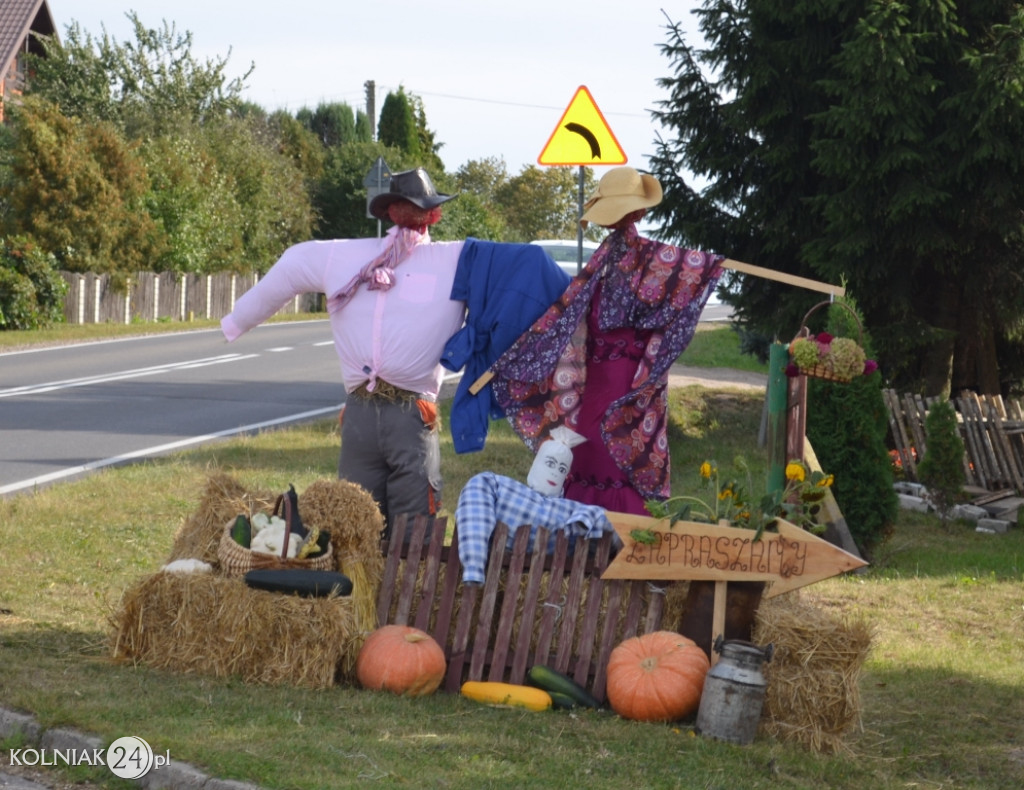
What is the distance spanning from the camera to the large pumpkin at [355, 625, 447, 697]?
18.1ft

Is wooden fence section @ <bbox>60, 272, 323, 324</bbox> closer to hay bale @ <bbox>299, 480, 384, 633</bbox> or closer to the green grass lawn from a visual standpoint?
the green grass lawn

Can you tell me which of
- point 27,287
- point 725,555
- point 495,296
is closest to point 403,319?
point 495,296

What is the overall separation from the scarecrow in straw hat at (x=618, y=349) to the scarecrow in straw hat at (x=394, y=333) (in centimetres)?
38

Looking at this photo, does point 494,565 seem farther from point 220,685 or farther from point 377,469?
point 220,685

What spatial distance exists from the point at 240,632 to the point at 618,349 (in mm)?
2111

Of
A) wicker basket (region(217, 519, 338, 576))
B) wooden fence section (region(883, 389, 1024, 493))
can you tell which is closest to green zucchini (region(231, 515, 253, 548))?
wicker basket (region(217, 519, 338, 576))

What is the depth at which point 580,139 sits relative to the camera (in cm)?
938

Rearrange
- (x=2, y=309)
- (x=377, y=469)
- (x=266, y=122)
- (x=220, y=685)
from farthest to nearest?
(x=266, y=122) → (x=2, y=309) → (x=377, y=469) → (x=220, y=685)

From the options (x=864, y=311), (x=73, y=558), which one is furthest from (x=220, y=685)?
(x=864, y=311)

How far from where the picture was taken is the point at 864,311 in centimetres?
1407

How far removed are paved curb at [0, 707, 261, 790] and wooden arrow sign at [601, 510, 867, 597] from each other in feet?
6.57

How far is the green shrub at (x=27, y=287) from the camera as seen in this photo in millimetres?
24938

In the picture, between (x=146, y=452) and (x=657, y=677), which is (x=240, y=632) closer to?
(x=657, y=677)

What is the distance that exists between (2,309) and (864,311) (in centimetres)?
1693
